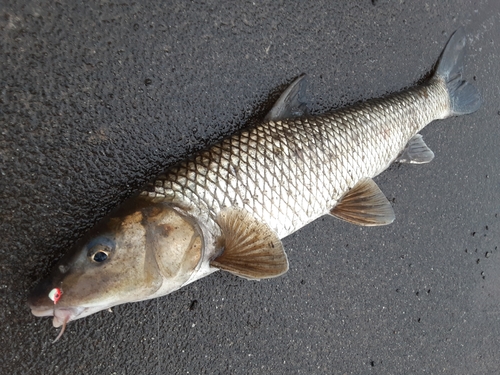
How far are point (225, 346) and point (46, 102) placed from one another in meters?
1.69

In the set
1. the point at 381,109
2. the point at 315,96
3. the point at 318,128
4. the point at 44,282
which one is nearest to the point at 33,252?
the point at 44,282

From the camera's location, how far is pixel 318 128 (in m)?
2.28

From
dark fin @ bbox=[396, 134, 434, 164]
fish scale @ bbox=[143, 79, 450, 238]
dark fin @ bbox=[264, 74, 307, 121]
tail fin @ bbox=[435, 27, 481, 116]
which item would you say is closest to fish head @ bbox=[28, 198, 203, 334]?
fish scale @ bbox=[143, 79, 450, 238]

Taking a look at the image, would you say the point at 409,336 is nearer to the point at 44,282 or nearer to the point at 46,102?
the point at 44,282

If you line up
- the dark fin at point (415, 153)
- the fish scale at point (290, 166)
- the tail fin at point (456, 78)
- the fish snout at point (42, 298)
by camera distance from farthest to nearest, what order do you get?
the tail fin at point (456, 78) → the dark fin at point (415, 153) → the fish scale at point (290, 166) → the fish snout at point (42, 298)

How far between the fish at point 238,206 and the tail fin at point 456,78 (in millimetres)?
755

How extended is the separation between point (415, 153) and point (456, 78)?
2.95ft

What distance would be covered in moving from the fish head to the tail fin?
2489 millimetres

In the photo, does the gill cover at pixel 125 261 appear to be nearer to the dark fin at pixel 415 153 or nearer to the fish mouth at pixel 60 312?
the fish mouth at pixel 60 312

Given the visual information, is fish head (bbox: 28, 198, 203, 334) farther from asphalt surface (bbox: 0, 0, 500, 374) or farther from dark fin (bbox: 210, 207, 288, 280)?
asphalt surface (bbox: 0, 0, 500, 374)

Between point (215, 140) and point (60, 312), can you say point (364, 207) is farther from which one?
point (60, 312)

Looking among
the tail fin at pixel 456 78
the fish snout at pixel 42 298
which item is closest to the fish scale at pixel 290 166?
the fish snout at pixel 42 298

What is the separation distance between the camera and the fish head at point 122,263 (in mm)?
1585

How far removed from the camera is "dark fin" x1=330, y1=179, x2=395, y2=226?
7.68 ft
